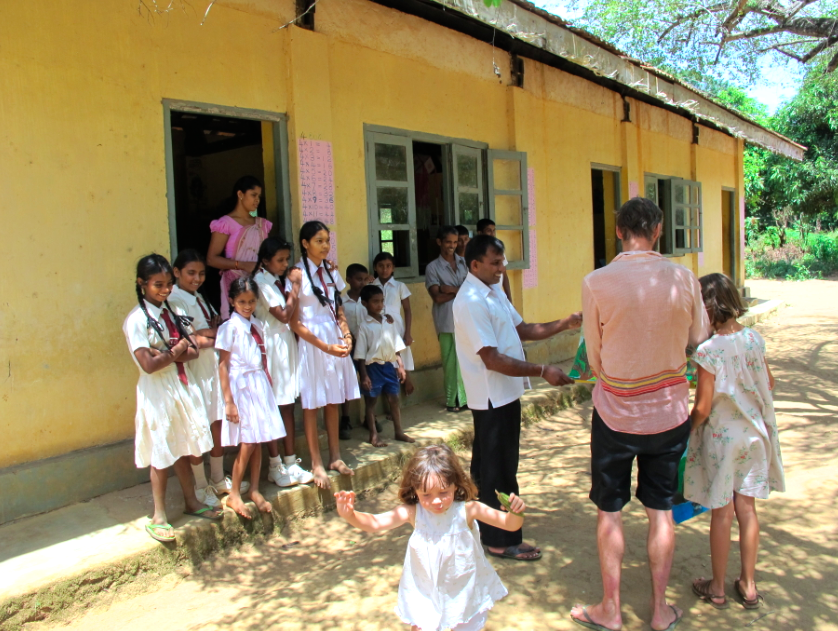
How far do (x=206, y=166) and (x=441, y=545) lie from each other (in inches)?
250

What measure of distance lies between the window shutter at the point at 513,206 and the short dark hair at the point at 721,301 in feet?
14.6

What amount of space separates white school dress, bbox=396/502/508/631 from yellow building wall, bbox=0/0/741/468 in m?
2.45

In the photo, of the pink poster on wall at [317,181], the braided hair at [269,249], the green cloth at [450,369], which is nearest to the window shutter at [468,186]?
the green cloth at [450,369]

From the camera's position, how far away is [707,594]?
9.96 feet

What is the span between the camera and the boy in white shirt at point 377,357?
16.3 ft

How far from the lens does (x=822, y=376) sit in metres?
7.89

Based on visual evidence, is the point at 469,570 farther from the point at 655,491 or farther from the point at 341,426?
the point at 341,426

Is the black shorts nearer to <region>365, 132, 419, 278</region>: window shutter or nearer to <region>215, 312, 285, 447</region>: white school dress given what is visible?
<region>215, 312, 285, 447</region>: white school dress

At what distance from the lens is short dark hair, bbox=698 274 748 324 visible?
9.49 feet

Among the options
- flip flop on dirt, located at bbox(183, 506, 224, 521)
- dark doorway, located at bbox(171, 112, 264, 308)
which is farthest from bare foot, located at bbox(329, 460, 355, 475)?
dark doorway, located at bbox(171, 112, 264, 308)

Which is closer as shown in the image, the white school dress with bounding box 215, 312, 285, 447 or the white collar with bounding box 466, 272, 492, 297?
the white collar with bounding box 466, 272, 492, 297

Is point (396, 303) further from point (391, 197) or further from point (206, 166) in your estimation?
point (206, 166)

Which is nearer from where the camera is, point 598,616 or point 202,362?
point 598,616

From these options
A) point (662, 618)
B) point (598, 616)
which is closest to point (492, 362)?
point (598, 616)
